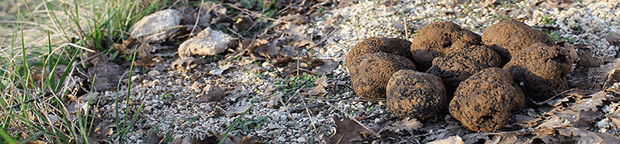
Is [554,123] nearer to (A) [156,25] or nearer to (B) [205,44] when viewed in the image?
(B) [205,44]

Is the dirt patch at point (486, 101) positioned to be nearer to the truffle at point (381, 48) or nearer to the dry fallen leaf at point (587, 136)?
the dry fallen leaf at point (587, 136)

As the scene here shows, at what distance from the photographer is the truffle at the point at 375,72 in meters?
2.89

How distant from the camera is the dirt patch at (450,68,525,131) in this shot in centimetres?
238

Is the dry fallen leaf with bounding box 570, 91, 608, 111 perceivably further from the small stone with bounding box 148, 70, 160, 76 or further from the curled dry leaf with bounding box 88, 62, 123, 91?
the curled dry leaf with bounding box 88, 62, 123, 91

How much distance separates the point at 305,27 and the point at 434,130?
2375 mm

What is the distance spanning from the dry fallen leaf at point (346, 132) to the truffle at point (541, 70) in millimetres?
1026

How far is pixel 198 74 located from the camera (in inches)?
158

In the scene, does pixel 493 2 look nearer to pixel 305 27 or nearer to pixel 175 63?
pixel 305 27

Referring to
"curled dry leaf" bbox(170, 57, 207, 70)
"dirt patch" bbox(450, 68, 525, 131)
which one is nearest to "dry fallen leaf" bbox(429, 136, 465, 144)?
"dirt patch" bbox(450, 68, 525, 131)

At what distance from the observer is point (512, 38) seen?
2.91 meters

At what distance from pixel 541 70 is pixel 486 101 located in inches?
20.9

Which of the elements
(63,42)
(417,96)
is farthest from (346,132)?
(63,42)

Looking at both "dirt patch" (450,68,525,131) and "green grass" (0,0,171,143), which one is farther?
"green grass" (0,0,171,143)

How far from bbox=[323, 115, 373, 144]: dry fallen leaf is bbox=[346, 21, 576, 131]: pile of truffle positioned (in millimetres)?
235
